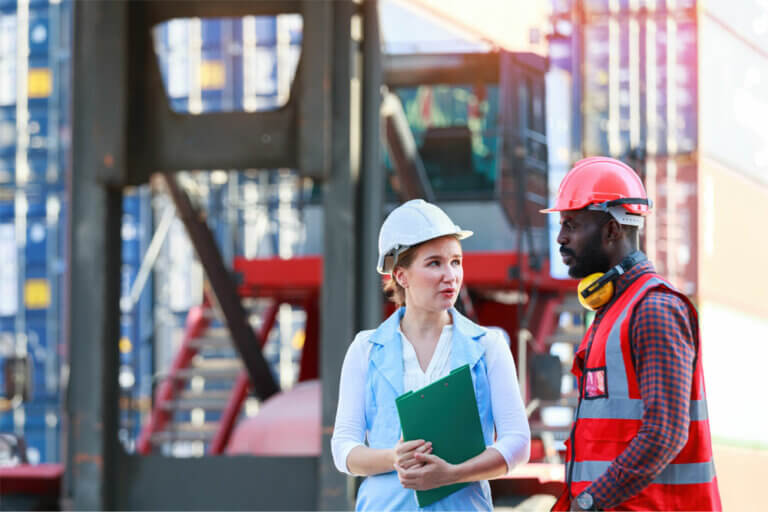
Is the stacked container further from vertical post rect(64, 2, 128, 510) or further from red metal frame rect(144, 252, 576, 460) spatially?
vertical post rect(64, 2, 128, 510)

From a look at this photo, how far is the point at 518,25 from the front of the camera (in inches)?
404

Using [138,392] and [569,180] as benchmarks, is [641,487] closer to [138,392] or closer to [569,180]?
[569,180]

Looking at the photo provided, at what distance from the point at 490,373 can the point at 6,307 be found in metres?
18.5

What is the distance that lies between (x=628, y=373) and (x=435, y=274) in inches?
21.2

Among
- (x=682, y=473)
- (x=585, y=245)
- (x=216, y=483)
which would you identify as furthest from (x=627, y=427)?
(x=216, y=483)

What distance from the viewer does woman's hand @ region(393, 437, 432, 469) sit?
9.37 ft

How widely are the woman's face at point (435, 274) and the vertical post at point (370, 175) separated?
173 inches

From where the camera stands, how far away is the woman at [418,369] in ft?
9.73

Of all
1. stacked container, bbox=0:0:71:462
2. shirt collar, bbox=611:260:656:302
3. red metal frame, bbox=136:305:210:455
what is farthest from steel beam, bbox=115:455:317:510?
stacked container, bbox=0:0:71:462

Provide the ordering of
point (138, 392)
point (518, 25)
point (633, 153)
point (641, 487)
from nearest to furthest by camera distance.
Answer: point (641, 487) → point (633, 153) → point (518, 25) → point (138, 392)

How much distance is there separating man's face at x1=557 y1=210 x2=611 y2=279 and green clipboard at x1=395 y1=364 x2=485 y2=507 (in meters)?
0.39

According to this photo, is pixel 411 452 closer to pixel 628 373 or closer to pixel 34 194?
pixel 628 373

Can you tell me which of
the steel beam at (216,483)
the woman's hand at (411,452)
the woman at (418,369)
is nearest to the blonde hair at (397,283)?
the woman at (418,369)

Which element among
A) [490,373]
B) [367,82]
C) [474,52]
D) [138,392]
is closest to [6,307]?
[138,392]
